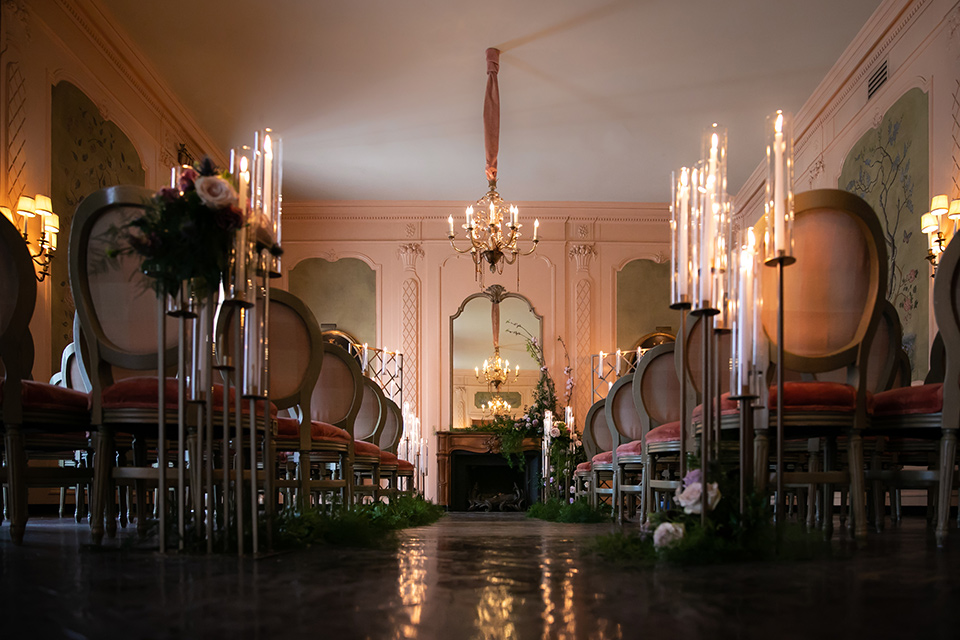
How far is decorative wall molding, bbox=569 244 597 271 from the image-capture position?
11.2m

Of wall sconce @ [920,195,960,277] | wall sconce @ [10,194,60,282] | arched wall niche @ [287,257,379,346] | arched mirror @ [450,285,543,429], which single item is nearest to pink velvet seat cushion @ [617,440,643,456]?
wall sconce @ [920,195,960,277]

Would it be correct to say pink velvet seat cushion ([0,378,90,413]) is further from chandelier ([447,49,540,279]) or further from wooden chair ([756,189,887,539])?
chandelier ([447,49,540,279])

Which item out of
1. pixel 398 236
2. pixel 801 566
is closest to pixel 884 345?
pixel 801 566

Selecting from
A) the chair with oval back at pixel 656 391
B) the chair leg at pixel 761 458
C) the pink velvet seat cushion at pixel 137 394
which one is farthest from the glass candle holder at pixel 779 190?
the chair with oval back at pixel 656 391

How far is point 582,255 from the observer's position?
11211 mm

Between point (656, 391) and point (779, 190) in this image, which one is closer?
point (779, 190)

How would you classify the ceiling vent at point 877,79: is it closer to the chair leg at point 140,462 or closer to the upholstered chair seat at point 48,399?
the chair leg at point 140,462

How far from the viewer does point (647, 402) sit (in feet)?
13.8

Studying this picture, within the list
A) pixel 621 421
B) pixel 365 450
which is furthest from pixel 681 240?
pixel 365 450

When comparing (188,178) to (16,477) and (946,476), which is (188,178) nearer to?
(16,477)

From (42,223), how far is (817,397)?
515cm

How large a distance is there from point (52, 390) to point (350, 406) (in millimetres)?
2062

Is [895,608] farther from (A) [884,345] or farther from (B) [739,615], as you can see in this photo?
(A) [884,345]

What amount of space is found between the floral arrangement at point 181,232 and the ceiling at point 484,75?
16.0 ft
